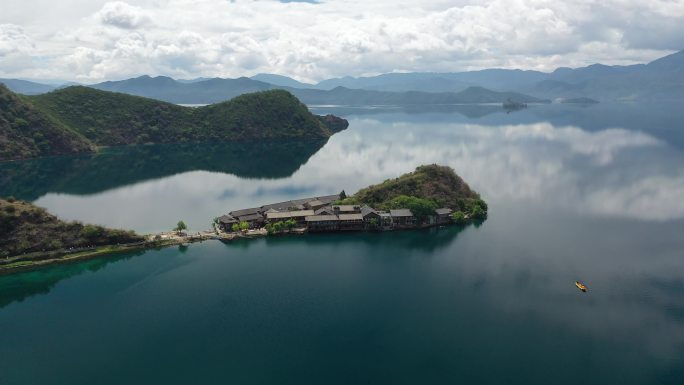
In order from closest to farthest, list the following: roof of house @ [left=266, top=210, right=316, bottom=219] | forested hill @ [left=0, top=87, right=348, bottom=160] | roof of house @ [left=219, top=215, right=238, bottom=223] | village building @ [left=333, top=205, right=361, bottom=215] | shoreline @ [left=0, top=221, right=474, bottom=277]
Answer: shoreline @ [left=0, top=221, right=474, bottom=277] → roof of house @ [left=219, top=215, right=238, bottom=223] → roof of house @ [left=266, top=210, right=316, bottom=219] → village building @ [left=333, top=205, right=361, bottom=215] → forested hill @ [left=0, top=87, right=348, bottom=160]

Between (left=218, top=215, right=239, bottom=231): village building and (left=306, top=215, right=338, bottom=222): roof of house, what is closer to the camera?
(left=306, top=215, right=338, bottom=222): roof of house

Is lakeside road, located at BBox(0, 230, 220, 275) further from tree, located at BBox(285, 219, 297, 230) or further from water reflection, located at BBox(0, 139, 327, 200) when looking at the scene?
water reflection, located at BBox(0, 139, 327, 200)

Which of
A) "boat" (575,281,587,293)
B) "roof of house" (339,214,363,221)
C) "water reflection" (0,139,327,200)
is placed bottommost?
"boat" (575,281,587,293)

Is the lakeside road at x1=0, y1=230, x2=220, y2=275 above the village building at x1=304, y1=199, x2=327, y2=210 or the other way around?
the other way around

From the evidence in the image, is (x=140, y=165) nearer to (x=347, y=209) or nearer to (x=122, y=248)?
→ (x=122, y=248)

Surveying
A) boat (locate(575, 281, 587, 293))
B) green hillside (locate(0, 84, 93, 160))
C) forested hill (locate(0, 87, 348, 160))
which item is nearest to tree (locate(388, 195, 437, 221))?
boat (locate(575, 281, 587, 293))

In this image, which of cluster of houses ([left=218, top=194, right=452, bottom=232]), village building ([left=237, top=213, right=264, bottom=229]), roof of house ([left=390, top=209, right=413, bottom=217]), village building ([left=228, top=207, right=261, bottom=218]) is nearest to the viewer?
cluster of houses ([left=218, top=194, right=452, bottom=232])

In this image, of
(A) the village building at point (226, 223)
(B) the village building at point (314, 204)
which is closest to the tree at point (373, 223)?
(B) the village building at point (314, 204)

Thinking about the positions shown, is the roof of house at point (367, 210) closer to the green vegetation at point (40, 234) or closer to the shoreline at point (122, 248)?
the shoreline at point (122, 248)
